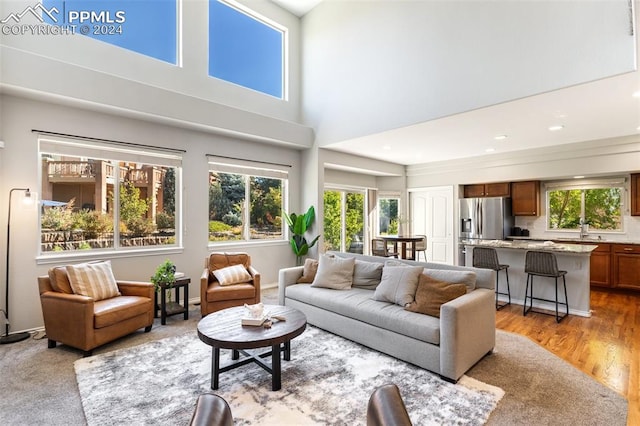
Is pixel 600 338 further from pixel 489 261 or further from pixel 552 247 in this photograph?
pixel 489 261

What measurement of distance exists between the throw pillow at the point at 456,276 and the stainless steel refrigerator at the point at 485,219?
3.61m

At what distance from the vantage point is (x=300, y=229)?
6.03m

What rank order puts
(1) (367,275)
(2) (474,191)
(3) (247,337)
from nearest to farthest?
(3) (247,337), (1) (367,275), (2) (474,191)

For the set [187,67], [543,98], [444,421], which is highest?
[187,67]

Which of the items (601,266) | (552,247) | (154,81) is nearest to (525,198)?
(601,266)

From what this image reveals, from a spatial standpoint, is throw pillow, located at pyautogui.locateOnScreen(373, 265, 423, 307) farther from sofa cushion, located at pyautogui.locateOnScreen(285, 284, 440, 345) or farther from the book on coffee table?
the book on coffee table

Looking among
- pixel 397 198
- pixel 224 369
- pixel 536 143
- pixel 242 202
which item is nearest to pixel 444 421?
pixel 224 369

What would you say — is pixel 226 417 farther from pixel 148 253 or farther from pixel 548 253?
pixel 548 253

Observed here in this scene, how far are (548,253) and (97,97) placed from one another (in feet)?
20.3

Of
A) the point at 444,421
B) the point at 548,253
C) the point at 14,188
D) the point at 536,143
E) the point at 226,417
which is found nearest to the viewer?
the point at 226,417

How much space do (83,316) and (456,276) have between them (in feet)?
12.0

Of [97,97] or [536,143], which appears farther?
[536,143]

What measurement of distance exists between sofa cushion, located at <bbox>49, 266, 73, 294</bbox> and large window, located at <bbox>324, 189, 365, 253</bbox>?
4981 mm

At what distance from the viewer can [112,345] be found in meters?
3.24
